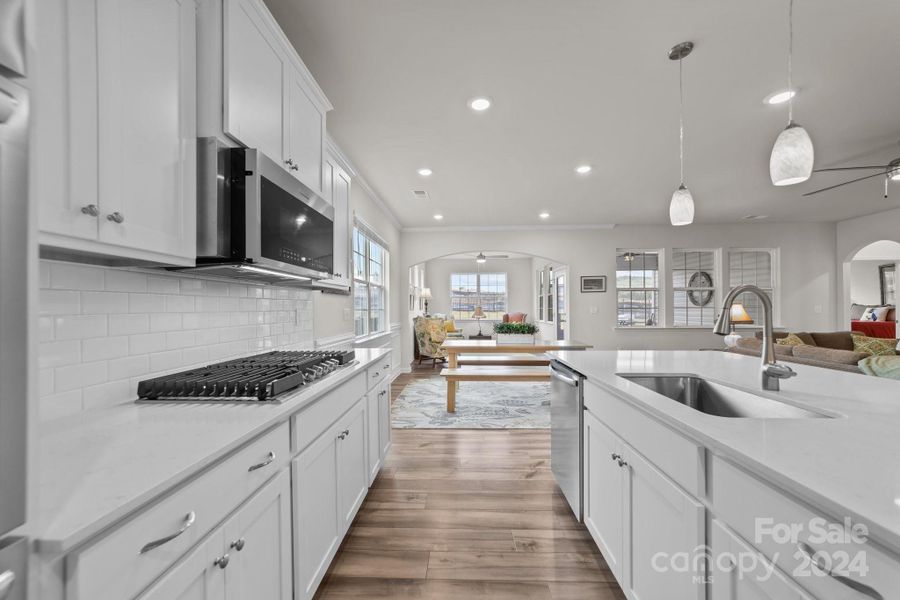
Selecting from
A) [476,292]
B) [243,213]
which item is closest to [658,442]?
[243,213]

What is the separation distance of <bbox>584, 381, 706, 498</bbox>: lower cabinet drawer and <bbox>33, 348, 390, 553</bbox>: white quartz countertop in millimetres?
1169

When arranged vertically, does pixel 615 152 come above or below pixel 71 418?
above

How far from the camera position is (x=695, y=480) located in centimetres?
103

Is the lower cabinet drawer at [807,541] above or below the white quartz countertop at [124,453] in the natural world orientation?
below

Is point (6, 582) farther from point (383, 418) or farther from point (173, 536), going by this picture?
point (383, 418)

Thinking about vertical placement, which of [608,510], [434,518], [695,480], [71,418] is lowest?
[434,518]

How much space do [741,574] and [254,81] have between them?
7.23ft

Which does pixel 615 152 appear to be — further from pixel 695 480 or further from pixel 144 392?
pixel 144 392

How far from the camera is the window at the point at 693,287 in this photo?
7.12 m

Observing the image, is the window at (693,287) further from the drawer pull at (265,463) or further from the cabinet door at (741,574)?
the drawer pull at (265,463)

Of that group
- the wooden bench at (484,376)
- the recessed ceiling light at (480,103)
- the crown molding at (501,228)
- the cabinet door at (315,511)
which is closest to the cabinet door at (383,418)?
the cabinet door at (315,511)

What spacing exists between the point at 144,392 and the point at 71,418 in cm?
22

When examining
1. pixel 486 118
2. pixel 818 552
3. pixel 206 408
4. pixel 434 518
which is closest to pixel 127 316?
pixel 206 408

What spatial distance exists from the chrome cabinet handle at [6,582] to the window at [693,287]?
806cm
